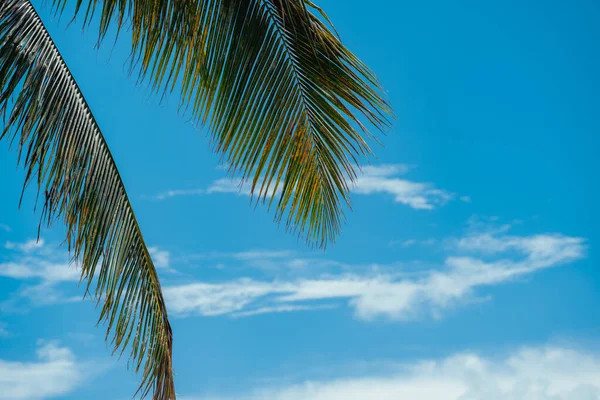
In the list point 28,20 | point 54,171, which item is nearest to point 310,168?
point 54,171

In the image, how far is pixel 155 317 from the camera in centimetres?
484

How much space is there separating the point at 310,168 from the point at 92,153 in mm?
1477

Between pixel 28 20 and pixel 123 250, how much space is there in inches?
65.2

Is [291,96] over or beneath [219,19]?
beneath

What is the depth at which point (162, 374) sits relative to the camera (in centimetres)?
481

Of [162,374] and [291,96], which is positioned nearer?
[291,96]

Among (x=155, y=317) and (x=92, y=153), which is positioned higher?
(x=92, y=153)

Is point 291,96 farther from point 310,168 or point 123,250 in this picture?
point 123,250

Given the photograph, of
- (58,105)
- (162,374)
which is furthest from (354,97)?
(162,374)

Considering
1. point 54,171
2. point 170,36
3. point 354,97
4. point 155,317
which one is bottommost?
point 155,317

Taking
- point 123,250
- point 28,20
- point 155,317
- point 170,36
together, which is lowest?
point 155,317

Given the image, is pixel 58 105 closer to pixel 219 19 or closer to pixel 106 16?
pixel 106 16

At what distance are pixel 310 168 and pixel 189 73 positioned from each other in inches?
39.9

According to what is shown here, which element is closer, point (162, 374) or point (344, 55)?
point (344, 55)
